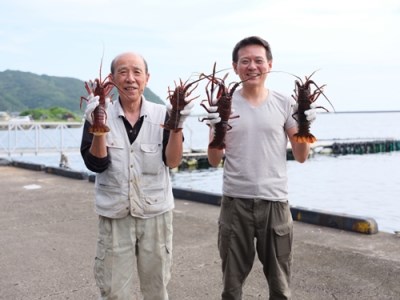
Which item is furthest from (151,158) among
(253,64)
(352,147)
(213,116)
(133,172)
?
(352,147)

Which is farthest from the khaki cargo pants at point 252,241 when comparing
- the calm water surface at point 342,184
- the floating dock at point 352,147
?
the floating dock at point 352,147

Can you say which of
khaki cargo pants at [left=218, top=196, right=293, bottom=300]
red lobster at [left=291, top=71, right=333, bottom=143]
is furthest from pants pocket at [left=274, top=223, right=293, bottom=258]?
red lobster at [left=291, top=71, right=333, bottom=143]

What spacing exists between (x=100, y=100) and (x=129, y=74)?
26 centimetres

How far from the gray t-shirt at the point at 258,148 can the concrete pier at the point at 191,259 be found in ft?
5.24

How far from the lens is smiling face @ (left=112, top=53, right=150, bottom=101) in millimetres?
3043

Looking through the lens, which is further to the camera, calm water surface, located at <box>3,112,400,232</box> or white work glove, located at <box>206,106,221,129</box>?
calm water surface, located at <box>3,112,400,232</box>

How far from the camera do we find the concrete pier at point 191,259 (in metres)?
4.68

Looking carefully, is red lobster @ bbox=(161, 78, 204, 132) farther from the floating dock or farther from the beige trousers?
the floating dock

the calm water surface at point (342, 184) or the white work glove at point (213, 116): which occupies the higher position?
the white work glove at point (213, 116)

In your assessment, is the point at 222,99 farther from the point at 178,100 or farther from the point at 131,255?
the point at 131,255

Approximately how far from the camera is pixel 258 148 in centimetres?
340

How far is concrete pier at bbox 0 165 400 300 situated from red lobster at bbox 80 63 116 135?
2302mm

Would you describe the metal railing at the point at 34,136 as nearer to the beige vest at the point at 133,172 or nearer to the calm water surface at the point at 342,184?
the calm water surface at the point at 342,184

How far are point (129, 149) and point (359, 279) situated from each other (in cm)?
314
